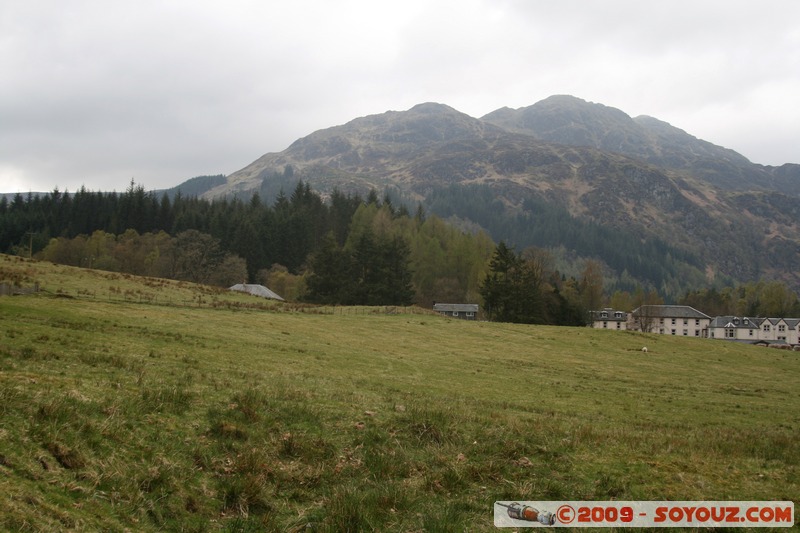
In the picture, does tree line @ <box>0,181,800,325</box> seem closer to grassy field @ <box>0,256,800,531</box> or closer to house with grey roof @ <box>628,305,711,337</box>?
house with grey roof @ <box>628,305,711,337</box>

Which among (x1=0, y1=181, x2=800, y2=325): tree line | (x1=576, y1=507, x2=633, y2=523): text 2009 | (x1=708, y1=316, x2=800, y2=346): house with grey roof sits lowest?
(x1=708, y1=316, x2=800, y2=346): house with grey roof

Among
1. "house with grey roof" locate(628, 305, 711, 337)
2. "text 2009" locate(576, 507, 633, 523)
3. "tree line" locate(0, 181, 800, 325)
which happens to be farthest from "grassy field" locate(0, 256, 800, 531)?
"house with grey roof" locate(628, 305, 711, 337)

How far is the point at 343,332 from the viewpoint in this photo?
180 feet

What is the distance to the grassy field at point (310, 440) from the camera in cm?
1048

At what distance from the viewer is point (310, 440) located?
47.6 ft

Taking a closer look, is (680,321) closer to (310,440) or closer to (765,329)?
(765,329)

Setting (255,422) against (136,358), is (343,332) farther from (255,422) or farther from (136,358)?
(255,422)

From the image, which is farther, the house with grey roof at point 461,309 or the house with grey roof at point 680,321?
the house with grey roof at point 680,321

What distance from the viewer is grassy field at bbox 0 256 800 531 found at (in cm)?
1048

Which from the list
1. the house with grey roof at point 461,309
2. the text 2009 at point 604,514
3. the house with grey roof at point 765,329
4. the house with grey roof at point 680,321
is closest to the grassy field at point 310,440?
the text 2009 at point 604,514

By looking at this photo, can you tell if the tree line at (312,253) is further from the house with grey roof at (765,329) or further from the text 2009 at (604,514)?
the text 2009 at (604,514)

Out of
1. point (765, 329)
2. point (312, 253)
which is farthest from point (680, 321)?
point (312, 253)

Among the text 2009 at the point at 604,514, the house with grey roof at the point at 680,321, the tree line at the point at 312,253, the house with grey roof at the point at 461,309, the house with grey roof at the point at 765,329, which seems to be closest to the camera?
the text 2009 at the point at 604,514

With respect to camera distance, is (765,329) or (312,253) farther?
(765,329)
